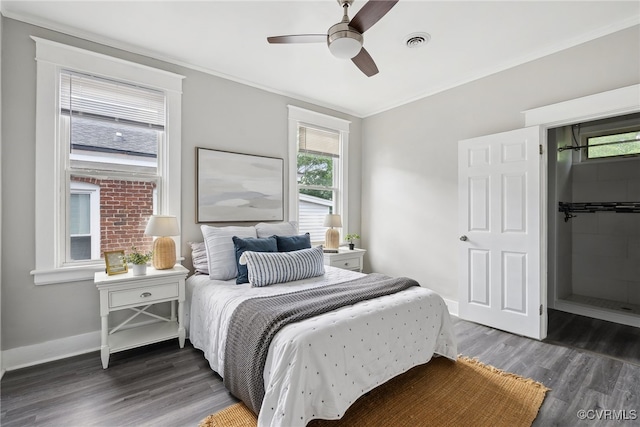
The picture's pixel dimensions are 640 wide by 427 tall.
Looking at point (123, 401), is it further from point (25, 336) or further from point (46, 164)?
point (46, 164)

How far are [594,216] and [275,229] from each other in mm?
4278

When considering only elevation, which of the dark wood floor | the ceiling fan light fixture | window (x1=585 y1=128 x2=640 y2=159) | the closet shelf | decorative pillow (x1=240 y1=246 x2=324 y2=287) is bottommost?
the dark wood floor

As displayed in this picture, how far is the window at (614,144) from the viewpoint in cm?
374

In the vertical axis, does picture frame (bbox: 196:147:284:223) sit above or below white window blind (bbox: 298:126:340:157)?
below

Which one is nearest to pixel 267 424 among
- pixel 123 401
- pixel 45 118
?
pixel 123 401

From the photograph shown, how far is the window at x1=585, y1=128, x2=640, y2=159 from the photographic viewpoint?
12.3ft

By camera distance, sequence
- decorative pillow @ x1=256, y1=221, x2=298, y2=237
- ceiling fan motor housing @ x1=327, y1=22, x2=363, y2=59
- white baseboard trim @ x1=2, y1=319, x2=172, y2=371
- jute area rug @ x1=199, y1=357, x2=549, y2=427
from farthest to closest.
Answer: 1. decorative pillow @ x1=256, y1=221, x2=298, y2=237
2. white baseboard trim @ x1=2, y1=319, x2=172, y2=371
3. ceiling fan motor housing @ x1=327, y1=22, x2=363, y2=59
4. jute area rug @ x1=199, y1=357, x2=549, y2=427

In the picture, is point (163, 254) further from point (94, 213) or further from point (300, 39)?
point (300, 39)

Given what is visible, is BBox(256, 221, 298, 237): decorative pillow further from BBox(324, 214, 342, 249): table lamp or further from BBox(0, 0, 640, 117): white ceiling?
BBox(0, 0, 640, 117): white ceiling

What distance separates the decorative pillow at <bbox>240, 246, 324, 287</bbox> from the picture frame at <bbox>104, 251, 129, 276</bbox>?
3.41 feet

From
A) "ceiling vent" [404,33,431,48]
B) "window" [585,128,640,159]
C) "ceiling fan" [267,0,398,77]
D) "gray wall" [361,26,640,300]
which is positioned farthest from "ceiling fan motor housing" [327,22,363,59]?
"window" [585,128,640,159]

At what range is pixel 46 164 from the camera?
8.04ft

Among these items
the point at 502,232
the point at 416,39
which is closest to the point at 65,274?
the point at 416,39

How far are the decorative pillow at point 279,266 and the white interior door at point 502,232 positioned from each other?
1.79m
